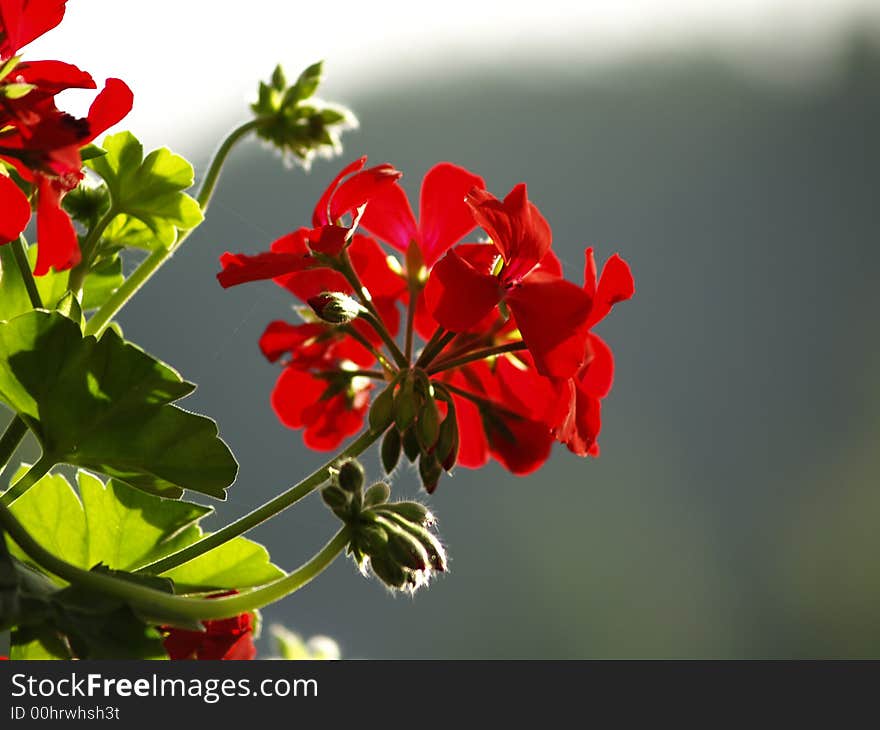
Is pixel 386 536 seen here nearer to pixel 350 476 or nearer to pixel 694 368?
pixel 350 476

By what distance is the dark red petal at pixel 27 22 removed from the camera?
36cm

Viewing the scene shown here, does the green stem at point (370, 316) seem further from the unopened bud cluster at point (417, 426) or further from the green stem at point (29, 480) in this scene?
the green stem at point (29, 480)

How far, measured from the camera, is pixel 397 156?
39.7 ft

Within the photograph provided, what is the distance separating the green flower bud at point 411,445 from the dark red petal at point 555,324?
0.19ft

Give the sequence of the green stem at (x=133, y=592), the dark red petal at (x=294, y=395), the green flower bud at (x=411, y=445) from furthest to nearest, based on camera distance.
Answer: the dark red petal at (x=294, y=395) → the green flower bud at (x=411, y=445) → the green stem at (x=133, y=592)

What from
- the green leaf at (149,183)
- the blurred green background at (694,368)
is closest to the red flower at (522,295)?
the green leaf at (149,183)

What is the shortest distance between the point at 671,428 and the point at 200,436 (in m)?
12.4

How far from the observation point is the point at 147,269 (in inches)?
18.7

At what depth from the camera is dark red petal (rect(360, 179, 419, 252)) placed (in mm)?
508

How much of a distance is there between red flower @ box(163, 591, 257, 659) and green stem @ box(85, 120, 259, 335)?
0.41 feet

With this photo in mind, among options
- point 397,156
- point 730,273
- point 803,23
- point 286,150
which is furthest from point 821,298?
point 286,150

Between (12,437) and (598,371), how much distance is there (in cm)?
25

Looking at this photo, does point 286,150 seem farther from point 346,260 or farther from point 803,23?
point 803,23

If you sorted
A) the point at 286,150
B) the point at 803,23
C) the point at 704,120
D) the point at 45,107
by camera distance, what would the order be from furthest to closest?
1. the point at 704,120
2. the point at 803,23
3. the point at 286,150
4. the point at 45,107
